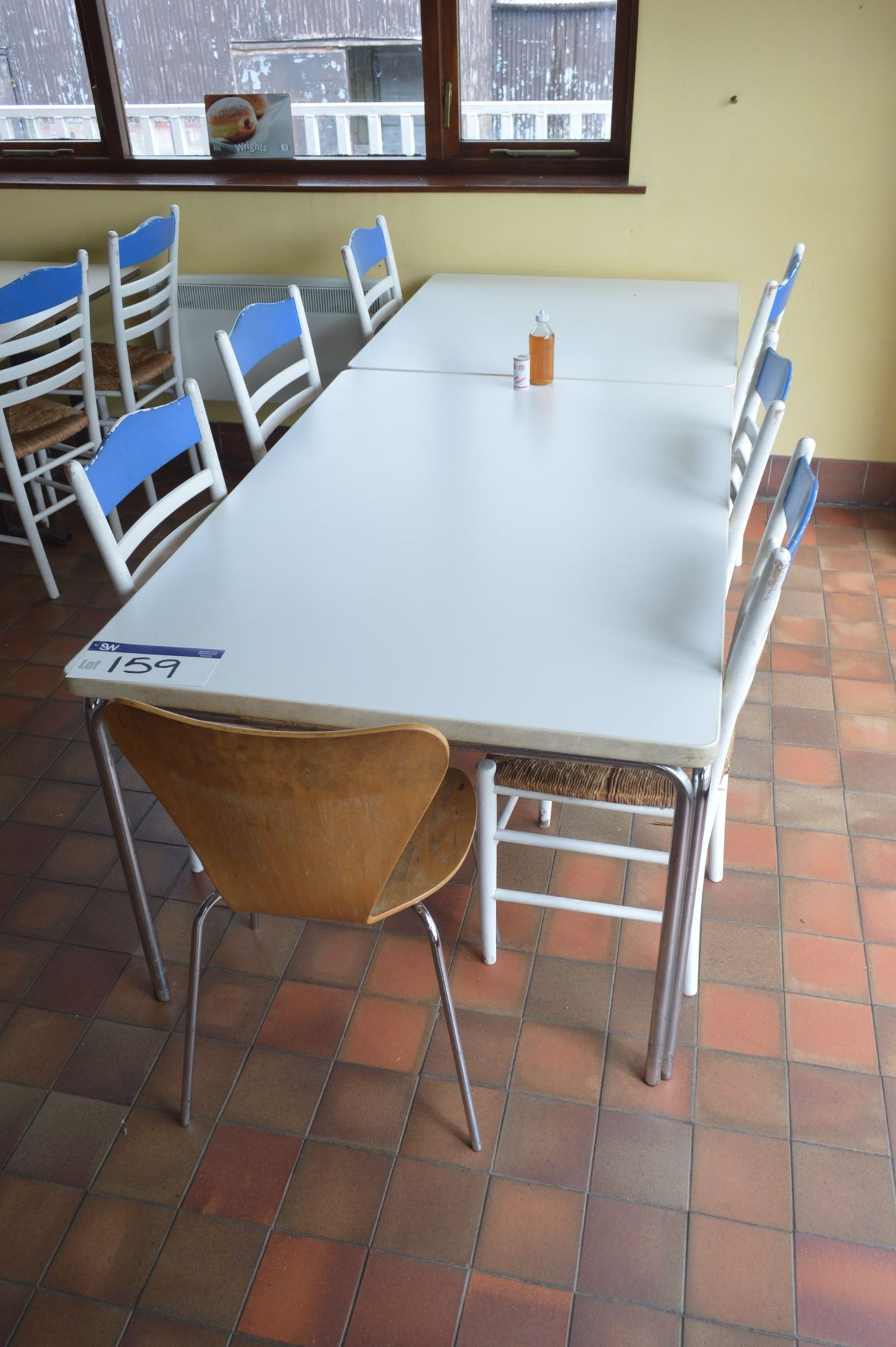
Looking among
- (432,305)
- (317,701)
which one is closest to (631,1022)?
(317,701)

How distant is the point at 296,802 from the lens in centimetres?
126

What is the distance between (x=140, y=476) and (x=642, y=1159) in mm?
1441

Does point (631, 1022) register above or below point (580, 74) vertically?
below

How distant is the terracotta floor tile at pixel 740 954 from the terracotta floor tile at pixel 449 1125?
1.60 feet

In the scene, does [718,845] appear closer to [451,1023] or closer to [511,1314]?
[451,1023]

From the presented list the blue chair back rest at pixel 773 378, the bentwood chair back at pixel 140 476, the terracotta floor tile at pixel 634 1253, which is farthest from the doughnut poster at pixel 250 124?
the terracotta floor tile at pixel 634 1253

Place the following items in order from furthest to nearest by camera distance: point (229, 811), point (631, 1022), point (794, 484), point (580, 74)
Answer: point (580, 74) < point (631, 1022) < point (794, 484) < point (229, 811)

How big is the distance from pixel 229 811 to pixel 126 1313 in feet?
2.51

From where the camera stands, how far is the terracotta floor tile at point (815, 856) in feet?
6.97

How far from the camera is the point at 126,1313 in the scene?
1461 millimetres

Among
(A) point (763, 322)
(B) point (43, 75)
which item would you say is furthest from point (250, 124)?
(A) point (763, 322)

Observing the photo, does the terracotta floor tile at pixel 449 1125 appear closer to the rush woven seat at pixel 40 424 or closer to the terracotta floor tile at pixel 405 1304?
the terracotta floor tile at pixel 405 1304

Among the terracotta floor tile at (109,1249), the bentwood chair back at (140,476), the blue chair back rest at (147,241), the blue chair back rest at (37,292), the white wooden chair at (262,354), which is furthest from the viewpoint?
the blue chair back rest at (147,241)

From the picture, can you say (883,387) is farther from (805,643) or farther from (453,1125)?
(453,1125)
